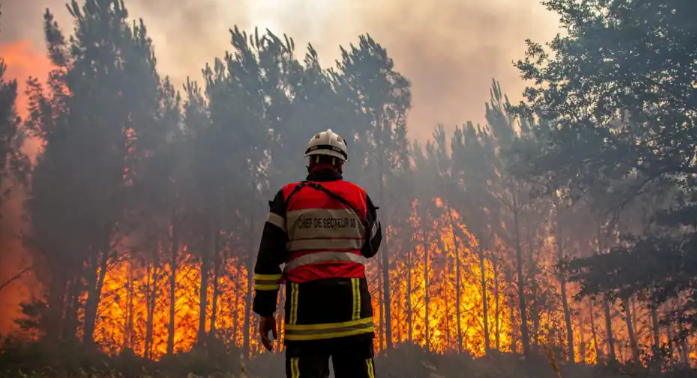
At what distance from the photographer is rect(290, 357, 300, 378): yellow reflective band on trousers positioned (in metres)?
2.69

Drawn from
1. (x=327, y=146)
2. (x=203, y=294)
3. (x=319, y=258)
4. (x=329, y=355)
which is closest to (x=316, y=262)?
(x=319, y=258)

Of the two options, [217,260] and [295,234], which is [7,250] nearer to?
[217,260]

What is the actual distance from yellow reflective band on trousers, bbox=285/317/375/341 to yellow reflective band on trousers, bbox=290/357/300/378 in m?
0.12

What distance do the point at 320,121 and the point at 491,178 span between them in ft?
29.6

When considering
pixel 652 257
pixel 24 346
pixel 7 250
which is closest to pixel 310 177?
pixel 652 257

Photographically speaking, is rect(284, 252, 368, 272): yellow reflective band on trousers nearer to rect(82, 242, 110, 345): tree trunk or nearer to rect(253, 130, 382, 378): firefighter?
rect(253, 130, 382, 378): firefighter

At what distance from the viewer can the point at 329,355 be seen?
111 inches

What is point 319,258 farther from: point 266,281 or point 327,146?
point 327,146

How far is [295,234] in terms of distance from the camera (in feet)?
9.59

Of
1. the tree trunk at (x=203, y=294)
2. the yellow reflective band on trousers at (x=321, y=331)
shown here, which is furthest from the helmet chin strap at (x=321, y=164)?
the tree trunk at (x=203, y=294)

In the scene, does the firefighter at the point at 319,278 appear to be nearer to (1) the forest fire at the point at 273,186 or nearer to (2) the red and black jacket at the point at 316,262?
(2) the red and black jacket at the point at 316,262

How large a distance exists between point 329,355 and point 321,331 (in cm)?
18

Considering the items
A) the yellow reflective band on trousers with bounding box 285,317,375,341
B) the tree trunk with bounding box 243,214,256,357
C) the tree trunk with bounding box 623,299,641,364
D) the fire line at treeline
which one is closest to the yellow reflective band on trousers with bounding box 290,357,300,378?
the yellow reflective band on trousers with bounding box 285,317,375,341

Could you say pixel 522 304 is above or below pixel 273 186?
below
